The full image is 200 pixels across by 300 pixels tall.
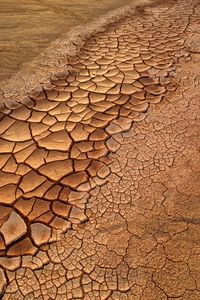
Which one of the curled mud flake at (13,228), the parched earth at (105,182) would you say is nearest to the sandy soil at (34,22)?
the parched earth at (105,182)

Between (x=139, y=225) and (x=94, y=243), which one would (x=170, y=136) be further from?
(x=94, y=243)

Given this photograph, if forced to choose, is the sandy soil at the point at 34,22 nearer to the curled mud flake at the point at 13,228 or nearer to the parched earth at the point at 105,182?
the parched earth at the point at 105,182

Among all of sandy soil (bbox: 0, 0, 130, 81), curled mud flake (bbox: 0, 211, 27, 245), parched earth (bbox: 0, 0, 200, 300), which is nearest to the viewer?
parched earth (bbox: 0, 0, 200, 300)

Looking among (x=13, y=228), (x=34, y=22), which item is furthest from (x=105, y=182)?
(x=34, y=22)

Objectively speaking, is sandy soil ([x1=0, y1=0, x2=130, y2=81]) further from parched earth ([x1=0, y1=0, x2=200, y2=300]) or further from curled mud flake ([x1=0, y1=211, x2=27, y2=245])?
curled mud flake ([x1=0, y1=211, x2=27, y2=245])

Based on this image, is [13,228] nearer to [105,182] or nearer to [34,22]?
[105,182]

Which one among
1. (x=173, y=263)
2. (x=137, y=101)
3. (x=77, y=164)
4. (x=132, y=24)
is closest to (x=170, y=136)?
(x=137, y=101)

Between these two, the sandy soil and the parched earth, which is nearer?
the parched earth

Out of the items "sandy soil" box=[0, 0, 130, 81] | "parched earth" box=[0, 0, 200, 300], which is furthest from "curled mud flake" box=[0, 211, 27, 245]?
"sandy soil" box=[0, 0, 130, 81]

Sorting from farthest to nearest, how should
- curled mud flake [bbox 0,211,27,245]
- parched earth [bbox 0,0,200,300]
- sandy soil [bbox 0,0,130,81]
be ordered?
1. sandy soil [bbox 0,0,130,81]
2. curled mud flake [bbox 0,211,27,245]
3. parched earth [bbox 0,0,200,300]
